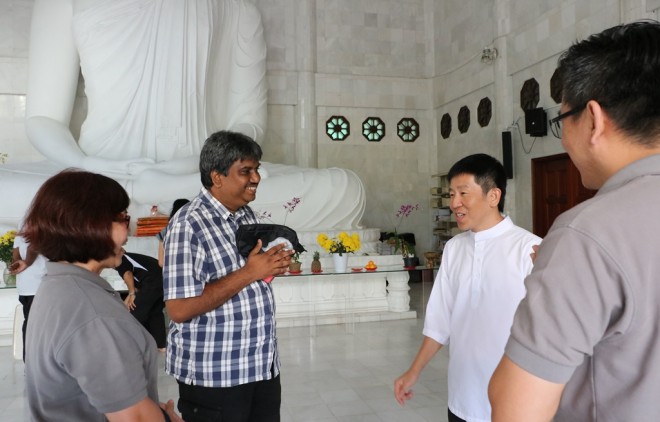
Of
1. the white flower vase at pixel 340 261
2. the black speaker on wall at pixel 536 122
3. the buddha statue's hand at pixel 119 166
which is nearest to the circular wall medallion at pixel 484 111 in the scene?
the black speaker on wall at pixel 536 122

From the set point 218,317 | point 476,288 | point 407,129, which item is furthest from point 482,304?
point 407,129

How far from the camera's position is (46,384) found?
34.3 inches

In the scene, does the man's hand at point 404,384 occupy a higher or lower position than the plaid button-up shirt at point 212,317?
lower

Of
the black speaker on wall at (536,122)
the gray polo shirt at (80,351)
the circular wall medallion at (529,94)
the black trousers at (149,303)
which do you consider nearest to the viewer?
the gray polo shirt at (80,351)

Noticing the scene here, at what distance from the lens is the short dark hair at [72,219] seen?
91 centimetres

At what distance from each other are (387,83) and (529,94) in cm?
270

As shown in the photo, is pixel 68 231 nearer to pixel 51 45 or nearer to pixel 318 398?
pixel 318 398

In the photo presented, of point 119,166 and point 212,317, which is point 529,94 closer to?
point 119,166

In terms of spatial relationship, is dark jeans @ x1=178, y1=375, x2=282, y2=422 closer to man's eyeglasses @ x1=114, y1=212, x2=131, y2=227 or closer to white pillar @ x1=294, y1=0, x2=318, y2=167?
man's eyeglasses @ x1=114, y1=212, x2=131, y2=227

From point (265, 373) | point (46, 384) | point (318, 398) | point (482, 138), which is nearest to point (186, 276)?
point (265, 373)

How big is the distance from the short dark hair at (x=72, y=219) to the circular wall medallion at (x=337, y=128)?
7313 mm

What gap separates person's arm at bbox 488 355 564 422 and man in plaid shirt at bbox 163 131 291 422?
846 millimetres

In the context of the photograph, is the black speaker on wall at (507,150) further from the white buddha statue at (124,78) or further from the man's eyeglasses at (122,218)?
the man's eyeglasses at (122,218)

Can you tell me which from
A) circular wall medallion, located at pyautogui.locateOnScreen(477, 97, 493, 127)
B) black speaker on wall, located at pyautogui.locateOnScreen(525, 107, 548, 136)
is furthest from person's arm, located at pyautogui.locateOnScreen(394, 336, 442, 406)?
circular wall medallion, located at pyautogui.locateOnScreen(477, 97, 493, 127)
